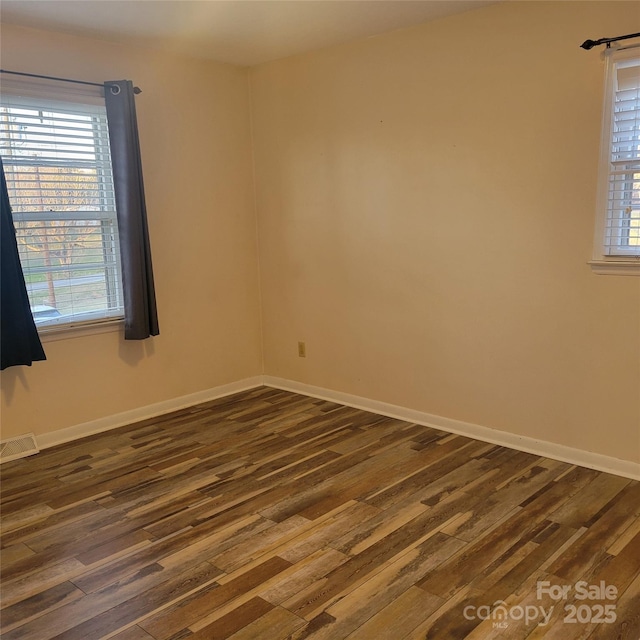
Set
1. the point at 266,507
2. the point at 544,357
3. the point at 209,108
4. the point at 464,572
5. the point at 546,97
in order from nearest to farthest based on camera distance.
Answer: the point at 464,572 < the point at 266,507 < the point at 546,97 < the point at 544,357 < the point at 209,108

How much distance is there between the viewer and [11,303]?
11.0ft

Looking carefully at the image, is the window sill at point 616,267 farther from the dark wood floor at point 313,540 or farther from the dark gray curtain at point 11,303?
the dark gray curtain at point 11,303

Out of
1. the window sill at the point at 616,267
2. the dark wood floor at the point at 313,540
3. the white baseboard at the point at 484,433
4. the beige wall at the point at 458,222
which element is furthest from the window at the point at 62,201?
the window sill at the point at 616,267

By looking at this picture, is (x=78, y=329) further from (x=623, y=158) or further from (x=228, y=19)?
(x=623, y=158)

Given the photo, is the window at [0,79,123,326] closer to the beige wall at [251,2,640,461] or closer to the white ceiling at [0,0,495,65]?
the white ceiling at [0,0,495,65]

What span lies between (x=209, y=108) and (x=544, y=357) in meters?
2.80

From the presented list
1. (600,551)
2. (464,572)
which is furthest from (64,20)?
(600,551)

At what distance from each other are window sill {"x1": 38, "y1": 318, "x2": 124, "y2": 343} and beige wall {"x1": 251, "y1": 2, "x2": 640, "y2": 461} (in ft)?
4.16

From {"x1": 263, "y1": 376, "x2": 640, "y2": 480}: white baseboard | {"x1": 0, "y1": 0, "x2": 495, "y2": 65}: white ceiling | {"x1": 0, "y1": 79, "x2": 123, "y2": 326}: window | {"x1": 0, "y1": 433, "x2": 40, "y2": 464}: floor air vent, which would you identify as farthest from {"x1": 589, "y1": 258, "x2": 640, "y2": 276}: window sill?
{"x1": 0, "y1": 433, "x2": 40, "y2": 464}: floor air vent

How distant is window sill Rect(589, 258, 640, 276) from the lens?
115 inches

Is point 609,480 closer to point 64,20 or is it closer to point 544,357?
point 544,357

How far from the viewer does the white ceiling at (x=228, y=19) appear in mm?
3146

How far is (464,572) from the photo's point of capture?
2.29 m

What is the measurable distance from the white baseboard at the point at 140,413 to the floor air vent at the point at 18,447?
68 mm
